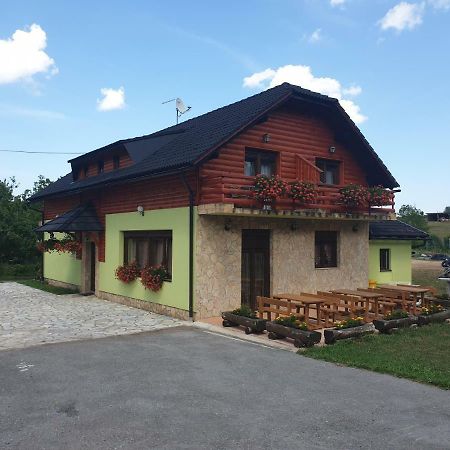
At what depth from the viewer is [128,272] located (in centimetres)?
1672

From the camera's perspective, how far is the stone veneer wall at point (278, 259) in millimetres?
13867

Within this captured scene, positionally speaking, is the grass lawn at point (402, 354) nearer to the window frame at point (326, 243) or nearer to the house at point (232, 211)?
the house at point (232, 211)

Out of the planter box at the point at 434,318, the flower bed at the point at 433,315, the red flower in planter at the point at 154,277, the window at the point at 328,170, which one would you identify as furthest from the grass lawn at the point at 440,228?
the red flower in planter at the point at 154,277

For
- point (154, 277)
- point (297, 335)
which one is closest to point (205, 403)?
point (297, 335)

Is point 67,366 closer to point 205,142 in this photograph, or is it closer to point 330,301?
point 330,301

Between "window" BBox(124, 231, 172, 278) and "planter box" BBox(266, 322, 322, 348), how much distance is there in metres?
4.90

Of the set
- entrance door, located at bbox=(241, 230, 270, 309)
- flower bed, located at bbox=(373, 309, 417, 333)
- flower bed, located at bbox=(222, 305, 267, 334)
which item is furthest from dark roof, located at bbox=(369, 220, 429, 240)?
flower bed, located at bbox=(222, 305, 267, 334)

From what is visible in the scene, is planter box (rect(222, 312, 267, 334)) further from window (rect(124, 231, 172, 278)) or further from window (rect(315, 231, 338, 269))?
window (rect(315, 231, 338, 269))

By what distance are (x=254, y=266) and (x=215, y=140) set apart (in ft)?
14.1

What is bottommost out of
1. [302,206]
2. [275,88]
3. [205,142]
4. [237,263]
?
[237,263]

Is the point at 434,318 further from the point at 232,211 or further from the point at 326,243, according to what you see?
the point at 232,211

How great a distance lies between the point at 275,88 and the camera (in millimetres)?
16766

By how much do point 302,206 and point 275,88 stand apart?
4463 millimetres

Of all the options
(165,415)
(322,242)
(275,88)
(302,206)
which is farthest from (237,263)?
(165,415)
